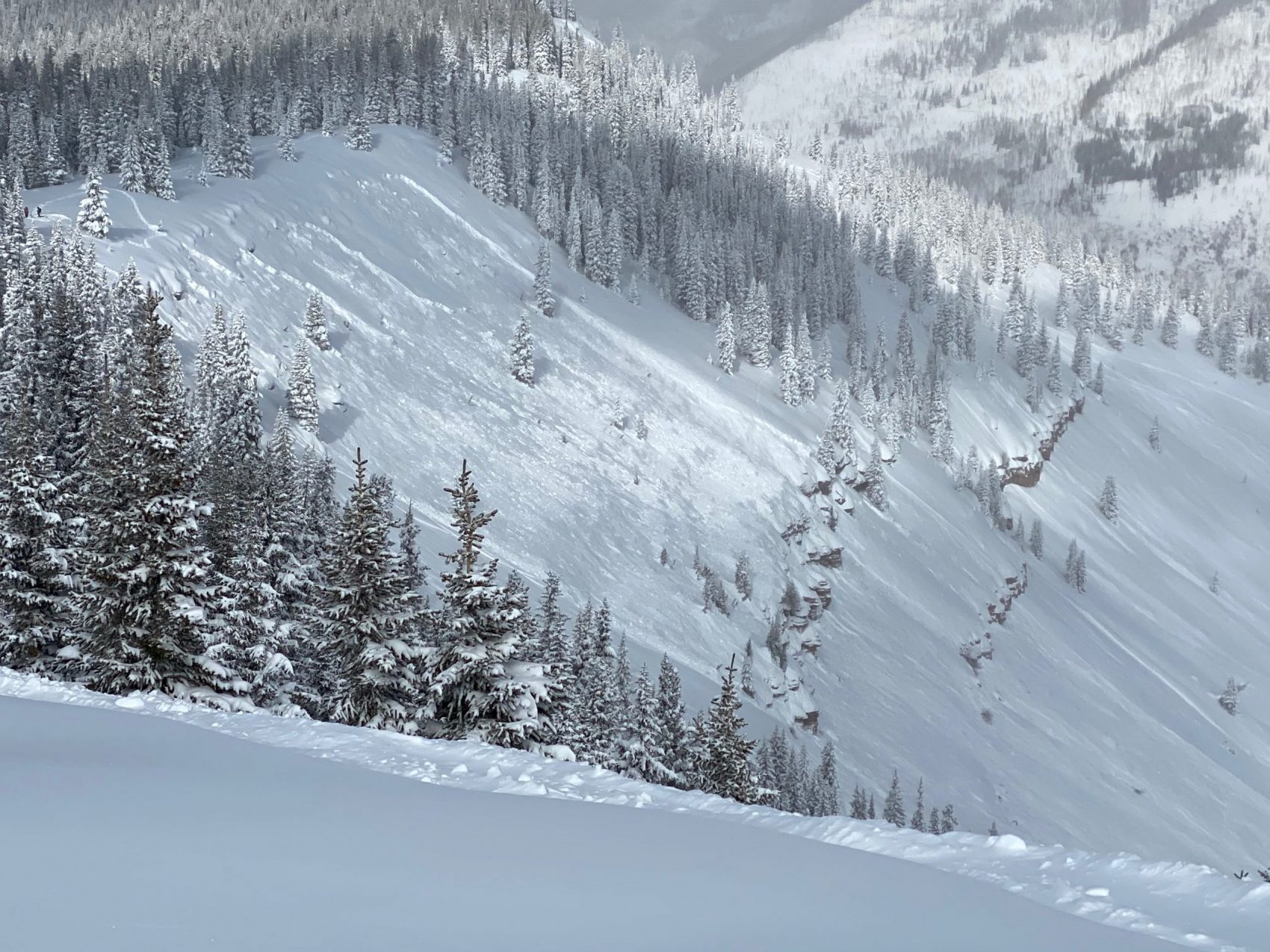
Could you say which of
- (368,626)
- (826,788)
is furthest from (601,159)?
(368,626)

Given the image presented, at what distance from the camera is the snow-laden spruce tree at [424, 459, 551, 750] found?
17500mm

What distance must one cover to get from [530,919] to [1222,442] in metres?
169

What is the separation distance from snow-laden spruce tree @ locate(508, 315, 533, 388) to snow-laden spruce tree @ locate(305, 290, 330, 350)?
15.6m

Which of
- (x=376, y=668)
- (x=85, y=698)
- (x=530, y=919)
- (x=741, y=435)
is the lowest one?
(x=741, y=435)

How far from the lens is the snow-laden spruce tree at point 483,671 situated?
1750 centimetres

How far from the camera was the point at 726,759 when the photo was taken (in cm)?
2170

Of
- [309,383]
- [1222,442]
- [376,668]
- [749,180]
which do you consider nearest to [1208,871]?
[376,668]

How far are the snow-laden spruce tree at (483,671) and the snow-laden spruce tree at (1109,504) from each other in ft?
378

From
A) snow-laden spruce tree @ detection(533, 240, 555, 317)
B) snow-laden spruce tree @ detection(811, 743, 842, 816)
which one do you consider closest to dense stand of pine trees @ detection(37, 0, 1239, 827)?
snow-laden spruce tree @ detection(533, 240, 555, 317)

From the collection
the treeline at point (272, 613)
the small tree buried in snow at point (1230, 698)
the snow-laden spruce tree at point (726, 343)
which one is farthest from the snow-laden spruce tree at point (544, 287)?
the small tree buried in snow at point (1230, 698)

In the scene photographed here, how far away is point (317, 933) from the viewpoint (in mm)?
6055

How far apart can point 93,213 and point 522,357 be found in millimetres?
30680

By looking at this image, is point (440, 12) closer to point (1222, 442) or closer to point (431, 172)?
point (431, 172)

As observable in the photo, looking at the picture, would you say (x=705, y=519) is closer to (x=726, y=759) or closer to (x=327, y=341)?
(x=327, y=341)
